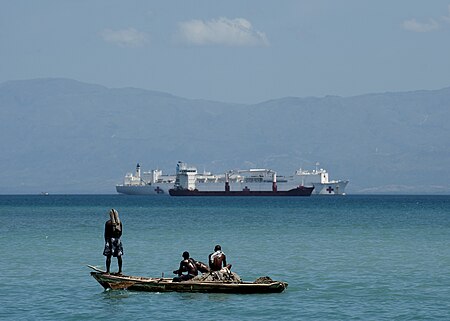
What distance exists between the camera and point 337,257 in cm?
4850

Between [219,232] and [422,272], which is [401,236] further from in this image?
[422,272]

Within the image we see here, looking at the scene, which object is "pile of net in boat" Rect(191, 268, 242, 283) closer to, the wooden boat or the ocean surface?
the wooden boat

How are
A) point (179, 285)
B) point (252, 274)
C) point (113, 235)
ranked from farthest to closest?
point (252, 274) < point (113, 235) < point (179, 285)

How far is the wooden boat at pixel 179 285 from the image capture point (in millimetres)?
34094

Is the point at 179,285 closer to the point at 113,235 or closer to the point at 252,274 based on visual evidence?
the point at 113,235

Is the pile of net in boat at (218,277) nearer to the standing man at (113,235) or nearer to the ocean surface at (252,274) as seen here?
A: the ocean surface at (252,274)

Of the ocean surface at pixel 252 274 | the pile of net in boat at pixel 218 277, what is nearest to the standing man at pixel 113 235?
the ocean surface at pixel 252 274

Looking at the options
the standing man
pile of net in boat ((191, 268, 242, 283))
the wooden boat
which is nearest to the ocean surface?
the wooden boat

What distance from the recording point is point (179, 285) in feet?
113

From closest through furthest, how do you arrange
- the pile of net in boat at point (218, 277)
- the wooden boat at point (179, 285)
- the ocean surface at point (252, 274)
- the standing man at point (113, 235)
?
the ocean surface at point (252, 274), the wooden boat at point (179, 285), the pile of net in boat at point (218, 277), the standing man at point (113, 235)

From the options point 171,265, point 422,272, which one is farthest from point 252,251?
point 422,272

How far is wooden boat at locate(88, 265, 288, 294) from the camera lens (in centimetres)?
3409

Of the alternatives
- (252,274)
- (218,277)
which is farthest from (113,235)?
(252,274)

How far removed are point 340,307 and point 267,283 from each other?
331 cm
